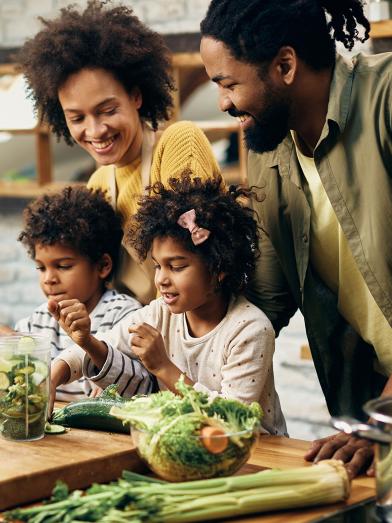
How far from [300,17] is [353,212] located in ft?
1.46

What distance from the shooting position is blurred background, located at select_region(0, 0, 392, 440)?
4605 mm

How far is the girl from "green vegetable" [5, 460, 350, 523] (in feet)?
1.85

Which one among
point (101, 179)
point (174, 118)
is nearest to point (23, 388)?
point (101, 179)

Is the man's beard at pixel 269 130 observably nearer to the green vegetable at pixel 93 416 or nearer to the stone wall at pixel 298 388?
the green vegetable at pixel 93 416

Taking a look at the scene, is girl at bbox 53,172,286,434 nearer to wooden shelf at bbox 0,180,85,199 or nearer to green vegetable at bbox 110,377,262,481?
green vegetable at bbox 110,377,262,481

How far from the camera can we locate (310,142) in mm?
2295

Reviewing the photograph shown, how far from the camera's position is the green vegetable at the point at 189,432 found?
5.38ft

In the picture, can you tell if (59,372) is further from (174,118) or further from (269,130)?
(174,118)

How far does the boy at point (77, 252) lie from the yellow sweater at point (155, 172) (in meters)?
0.04

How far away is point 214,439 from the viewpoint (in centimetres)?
164

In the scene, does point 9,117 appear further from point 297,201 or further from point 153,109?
point 297,201

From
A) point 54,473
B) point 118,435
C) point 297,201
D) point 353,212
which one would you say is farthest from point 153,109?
point 54,473

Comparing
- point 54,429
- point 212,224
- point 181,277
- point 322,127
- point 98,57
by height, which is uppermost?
point 98,57

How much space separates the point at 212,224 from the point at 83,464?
768 millimetres
